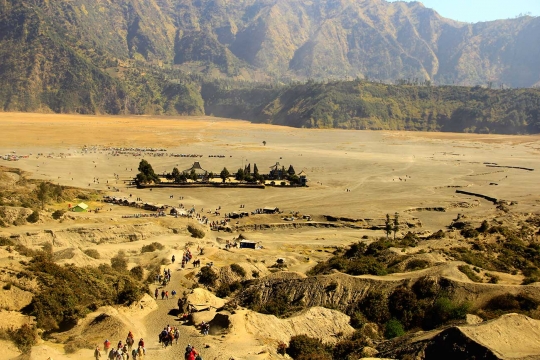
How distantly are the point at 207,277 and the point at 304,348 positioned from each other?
12.2 metres

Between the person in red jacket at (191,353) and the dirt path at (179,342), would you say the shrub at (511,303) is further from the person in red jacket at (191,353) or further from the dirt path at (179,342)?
the person in red jacket at (191,353)

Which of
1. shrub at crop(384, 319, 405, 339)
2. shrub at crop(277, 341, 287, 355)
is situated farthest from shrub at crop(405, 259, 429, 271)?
shrub at crop(277, 341, 287, 355)

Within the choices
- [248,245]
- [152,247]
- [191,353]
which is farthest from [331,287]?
[248,245]

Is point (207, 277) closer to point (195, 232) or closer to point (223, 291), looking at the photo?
point (223, 291)

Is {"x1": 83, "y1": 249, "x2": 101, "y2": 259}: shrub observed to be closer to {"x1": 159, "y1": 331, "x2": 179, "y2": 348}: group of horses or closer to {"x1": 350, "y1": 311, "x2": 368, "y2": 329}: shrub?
{"x1": 159, "y1": 331, "x2": 179, "y2": 348}: group of horses

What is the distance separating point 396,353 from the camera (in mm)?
19141

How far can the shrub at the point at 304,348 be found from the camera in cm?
2035

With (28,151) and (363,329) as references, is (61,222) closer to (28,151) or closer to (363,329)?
(363,329)

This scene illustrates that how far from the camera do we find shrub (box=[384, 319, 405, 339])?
23094 millimetres

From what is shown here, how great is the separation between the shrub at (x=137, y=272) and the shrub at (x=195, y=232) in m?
15.3

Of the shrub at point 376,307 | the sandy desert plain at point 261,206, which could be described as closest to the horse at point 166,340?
the sandy desert plain at point 261,206

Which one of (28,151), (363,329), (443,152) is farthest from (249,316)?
(443,152)

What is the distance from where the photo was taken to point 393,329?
23344 millimetres

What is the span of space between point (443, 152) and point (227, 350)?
118936 mm
